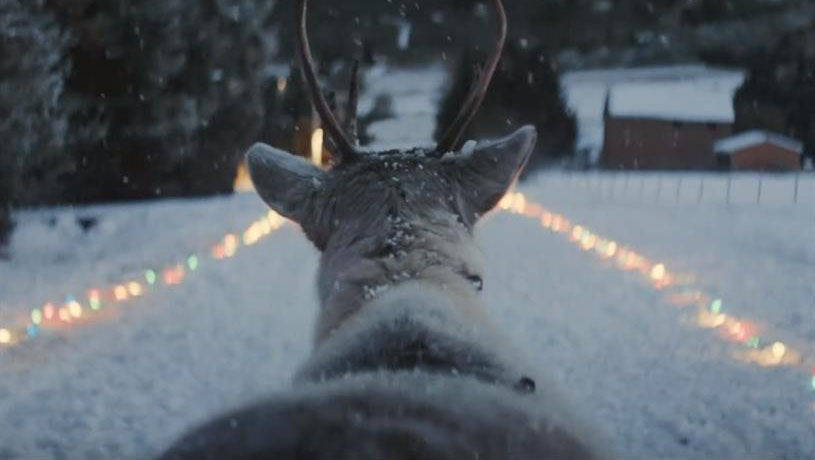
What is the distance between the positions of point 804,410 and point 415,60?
18.3 m

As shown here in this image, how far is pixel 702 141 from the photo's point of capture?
4691 cm

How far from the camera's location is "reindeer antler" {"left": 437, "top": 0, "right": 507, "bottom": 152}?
3836 mm

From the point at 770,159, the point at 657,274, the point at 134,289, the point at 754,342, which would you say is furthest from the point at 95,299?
the point at 770,159

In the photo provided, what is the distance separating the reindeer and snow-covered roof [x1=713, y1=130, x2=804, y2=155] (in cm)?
3927

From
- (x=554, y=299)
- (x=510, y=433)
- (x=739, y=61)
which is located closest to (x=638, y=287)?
(x=554, y=299)

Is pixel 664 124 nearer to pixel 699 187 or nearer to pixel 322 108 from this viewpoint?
pixel 699 187

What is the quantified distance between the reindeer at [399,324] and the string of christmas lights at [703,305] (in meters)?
0.51

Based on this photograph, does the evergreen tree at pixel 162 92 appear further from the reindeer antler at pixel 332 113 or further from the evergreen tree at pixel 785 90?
the evergreen tree at pixel 785 90

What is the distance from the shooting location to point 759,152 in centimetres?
4162

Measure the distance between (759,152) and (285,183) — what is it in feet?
133

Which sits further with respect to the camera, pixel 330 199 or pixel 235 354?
pixel 235 354

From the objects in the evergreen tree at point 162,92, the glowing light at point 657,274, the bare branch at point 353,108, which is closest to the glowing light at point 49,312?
the bare branch at point 353,108

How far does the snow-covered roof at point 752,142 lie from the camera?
1610 inches

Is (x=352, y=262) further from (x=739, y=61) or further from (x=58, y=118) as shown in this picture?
(x=739, y=61)
